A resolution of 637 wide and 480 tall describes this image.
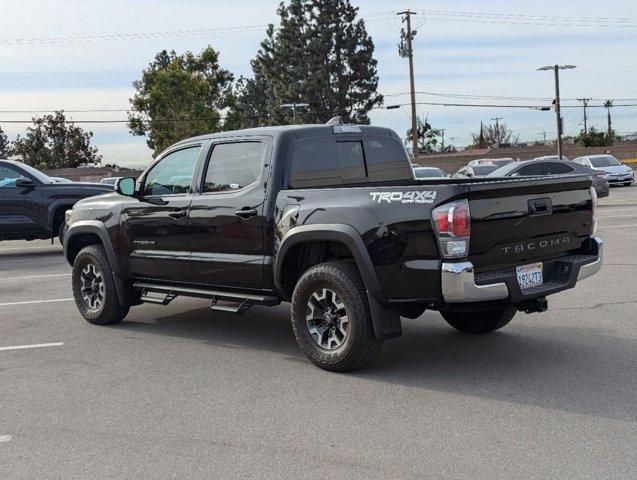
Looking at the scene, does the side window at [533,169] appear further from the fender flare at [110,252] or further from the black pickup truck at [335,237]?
the fender flare at [110,252]

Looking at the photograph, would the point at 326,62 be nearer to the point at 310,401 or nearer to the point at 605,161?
the point at 605,161

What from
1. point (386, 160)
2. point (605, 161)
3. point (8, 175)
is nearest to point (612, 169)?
point (605, 161)

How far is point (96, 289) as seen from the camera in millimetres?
8141

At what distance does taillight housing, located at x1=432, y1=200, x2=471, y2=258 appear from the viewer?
515 cm

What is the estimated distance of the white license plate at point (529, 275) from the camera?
559 cm

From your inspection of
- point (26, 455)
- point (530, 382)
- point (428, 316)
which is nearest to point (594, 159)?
point (428, 316)

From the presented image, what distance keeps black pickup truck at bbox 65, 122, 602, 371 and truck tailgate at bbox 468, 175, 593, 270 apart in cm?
1

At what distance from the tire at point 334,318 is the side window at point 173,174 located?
6.12 feet

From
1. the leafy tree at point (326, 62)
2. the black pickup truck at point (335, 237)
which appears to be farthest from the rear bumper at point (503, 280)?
the leafy tree at point (326, 62)

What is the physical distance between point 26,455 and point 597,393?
12.1 ft

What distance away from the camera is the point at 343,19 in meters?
64.0

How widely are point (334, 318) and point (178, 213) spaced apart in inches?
81.5

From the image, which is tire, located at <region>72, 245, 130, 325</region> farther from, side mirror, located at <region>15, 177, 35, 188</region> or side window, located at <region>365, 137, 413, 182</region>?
side mirror, located at <region>15, 177, 35, 188</region>

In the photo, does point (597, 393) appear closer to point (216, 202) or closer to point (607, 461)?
point (607, 461)
